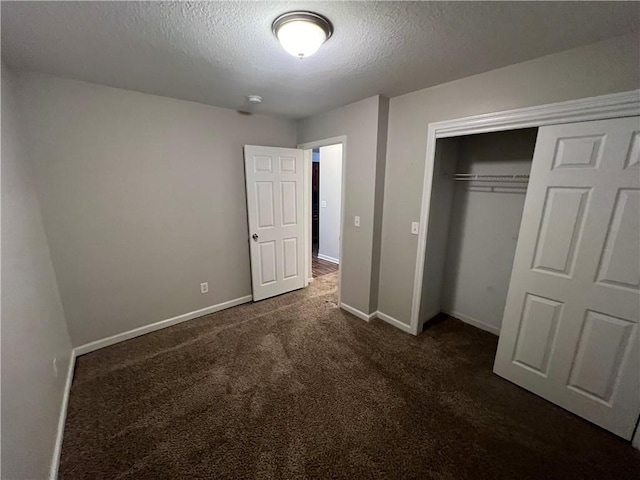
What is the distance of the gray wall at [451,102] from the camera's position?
1.46m

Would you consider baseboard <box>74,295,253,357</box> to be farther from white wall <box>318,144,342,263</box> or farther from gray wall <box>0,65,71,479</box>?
white wall <box>318,144,342,263</box>

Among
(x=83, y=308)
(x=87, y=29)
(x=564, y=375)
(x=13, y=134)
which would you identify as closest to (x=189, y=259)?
(x=83, y=308)

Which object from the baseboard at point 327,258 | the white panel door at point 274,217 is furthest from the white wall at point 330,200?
the white panel door at point 274,217

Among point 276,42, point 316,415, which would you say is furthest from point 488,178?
point 316,415

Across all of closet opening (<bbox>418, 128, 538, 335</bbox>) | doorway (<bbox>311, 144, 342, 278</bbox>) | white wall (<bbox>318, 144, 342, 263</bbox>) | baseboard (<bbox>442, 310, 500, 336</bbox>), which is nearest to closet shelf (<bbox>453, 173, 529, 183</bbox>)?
closet opening (<bbox>418, 128, 538, 335</bbox>)

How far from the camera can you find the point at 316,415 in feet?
5.70

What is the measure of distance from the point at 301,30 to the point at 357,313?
8.62 ft

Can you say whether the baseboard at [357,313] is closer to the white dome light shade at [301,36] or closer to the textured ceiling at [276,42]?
the textured ceiling at [276,42]

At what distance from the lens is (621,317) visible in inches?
60.1

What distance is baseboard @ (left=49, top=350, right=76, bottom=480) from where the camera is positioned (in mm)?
1367

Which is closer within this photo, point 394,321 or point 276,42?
point 276,42

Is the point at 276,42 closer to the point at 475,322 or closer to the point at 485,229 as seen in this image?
the point at 485,229

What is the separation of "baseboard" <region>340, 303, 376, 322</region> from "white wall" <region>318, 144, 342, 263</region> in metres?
1.48

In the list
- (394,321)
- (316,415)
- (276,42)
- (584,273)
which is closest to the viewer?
(276,42)
